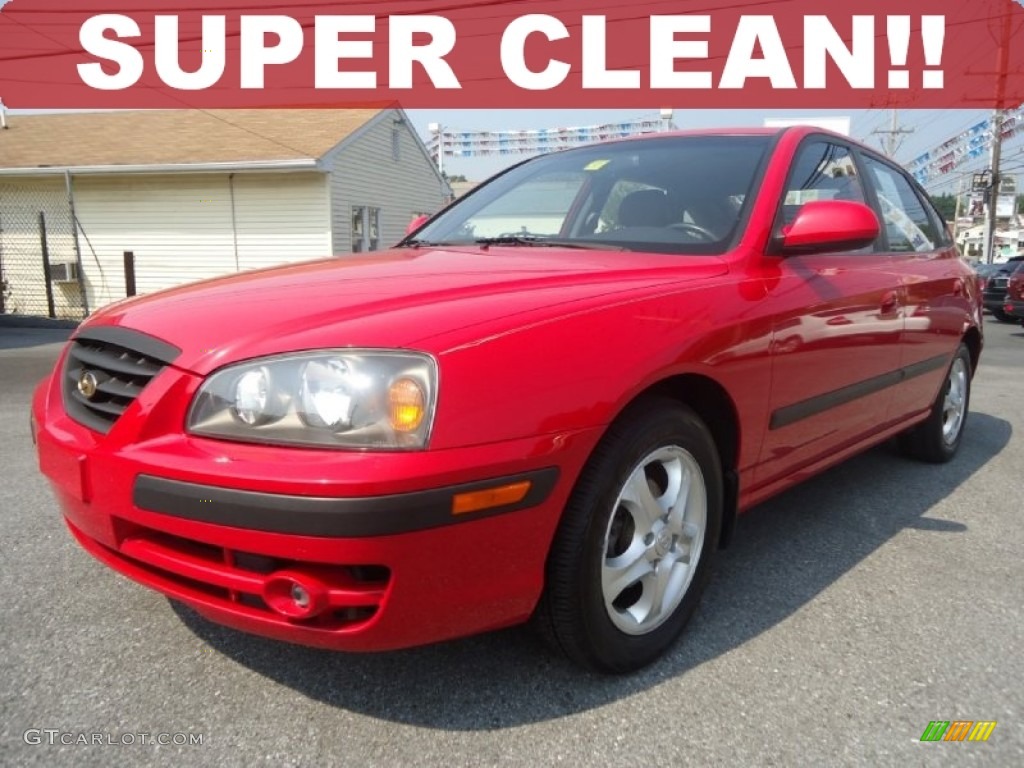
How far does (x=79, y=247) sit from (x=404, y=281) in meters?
Answer: 16.8

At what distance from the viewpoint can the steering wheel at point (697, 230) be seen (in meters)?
2.56

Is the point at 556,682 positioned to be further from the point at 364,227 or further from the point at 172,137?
the point at 172,137

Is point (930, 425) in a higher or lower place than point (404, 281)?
lower

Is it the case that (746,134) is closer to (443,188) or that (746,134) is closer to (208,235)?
(208,235)

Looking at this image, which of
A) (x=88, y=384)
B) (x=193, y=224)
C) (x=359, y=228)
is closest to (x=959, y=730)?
(x=88, y=384)

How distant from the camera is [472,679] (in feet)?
6.79

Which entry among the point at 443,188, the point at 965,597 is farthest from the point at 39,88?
the point at 965,597

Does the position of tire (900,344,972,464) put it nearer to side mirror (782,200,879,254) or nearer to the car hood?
side mirror (782,200,879,254)

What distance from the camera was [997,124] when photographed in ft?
88.3

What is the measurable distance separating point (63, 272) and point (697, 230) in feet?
52.3

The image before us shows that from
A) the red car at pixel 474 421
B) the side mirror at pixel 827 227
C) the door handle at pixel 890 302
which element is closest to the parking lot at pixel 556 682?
the red car at pixel 474 421

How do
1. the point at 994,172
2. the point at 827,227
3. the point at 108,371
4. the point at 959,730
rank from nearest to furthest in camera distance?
the point at 959,730, the point at 108,371, the point at 827,227, the point at 994,172

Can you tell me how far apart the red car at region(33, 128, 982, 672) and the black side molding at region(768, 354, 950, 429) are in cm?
2

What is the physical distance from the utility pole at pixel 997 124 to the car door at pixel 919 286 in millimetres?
25933
